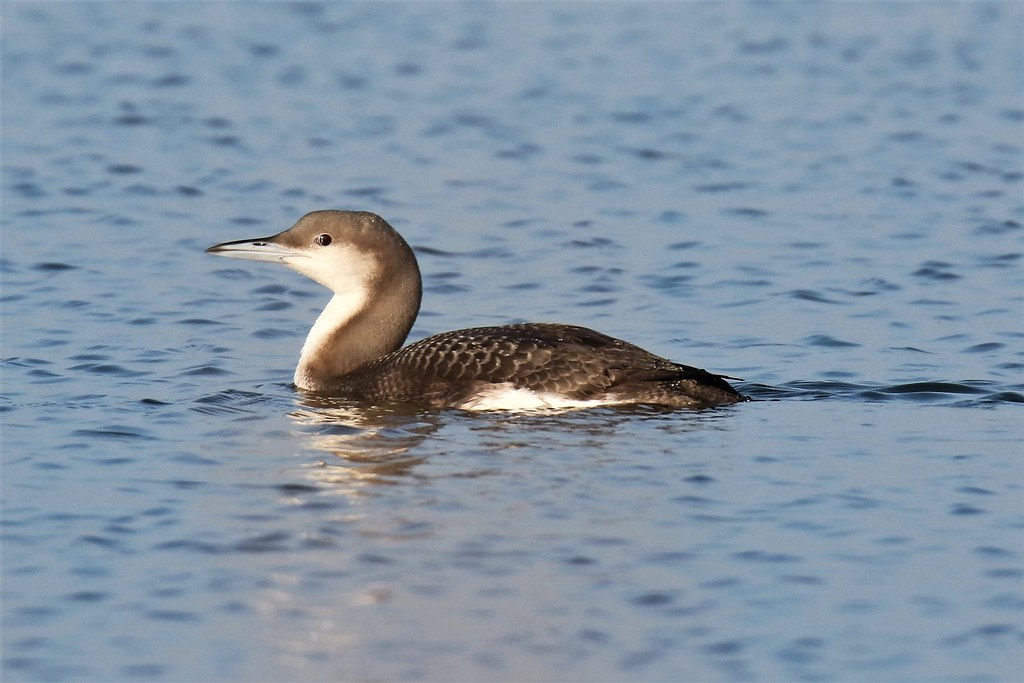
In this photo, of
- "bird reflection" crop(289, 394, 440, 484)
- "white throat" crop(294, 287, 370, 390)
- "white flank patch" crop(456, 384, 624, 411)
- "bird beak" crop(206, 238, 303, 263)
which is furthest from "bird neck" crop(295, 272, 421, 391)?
"white flank patch" crop(456, 384, 624, 411)

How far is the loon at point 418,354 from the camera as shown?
7375 mm

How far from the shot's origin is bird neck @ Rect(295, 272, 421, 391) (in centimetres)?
810

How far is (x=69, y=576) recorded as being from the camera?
539 cm

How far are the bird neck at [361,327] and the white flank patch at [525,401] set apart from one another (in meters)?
0.91

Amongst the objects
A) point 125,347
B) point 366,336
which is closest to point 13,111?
point 125,347

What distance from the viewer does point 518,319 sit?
9.55m

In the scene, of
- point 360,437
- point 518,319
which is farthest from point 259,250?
point 518,319

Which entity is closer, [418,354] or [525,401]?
[525,401]

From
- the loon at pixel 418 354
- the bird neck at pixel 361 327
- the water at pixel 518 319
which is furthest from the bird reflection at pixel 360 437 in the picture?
the bird neck at pixel 361 327

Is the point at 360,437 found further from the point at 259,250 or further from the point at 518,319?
the point at 518,319

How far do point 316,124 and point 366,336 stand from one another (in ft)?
22.2

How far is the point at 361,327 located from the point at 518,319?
1.58 metres

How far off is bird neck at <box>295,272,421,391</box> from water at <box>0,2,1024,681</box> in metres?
0.32

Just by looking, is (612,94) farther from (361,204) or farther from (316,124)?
(361,204)
